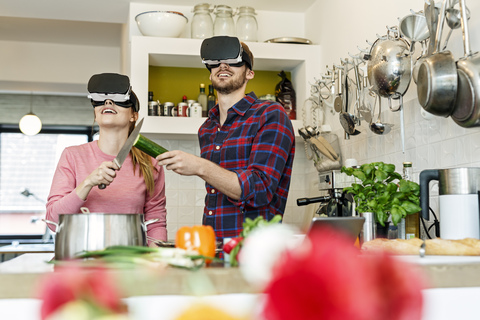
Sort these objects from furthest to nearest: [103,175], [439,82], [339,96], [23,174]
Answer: [23,174] < [339,96] < [439,82] < [103,175]

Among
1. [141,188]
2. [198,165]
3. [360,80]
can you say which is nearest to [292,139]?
[198,165]

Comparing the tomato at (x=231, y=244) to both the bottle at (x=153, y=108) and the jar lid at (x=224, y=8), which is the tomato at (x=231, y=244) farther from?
the jar lid at (x=224, y=8)

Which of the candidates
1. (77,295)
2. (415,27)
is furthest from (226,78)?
(77,295)

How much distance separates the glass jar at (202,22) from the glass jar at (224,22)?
1.7 inches

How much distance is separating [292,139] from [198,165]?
44 centimetres

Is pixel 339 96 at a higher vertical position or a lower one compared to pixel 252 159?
higher

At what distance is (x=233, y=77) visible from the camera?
2094 mm

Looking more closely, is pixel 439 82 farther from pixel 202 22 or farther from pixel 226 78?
pixel 202 22

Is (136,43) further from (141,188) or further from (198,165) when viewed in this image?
(198,165)

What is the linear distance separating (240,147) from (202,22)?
179 centimetres

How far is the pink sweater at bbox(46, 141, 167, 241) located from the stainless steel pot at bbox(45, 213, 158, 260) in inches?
30.0

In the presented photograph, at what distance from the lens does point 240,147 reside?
6.57ft

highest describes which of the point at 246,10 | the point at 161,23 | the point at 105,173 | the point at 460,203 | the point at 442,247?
the point at 246,10

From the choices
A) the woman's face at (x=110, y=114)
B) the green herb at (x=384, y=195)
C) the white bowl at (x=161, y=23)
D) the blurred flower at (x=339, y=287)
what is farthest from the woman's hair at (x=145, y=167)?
the blurred flower at (x=339, y=287)
